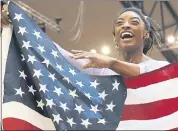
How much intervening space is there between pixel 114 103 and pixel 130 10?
0.41 m

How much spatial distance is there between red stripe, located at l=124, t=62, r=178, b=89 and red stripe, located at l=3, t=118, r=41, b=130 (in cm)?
44

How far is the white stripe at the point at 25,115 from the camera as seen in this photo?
5.13 ft

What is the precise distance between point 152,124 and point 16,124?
1.73 ft

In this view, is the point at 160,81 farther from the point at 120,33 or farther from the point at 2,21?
the point at 2,21

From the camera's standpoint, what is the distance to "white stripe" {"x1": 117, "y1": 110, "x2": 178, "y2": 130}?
161 centimetres

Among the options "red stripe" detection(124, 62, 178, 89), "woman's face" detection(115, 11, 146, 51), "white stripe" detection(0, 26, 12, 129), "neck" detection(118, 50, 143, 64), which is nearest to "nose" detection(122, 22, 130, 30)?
"woman's face" detection(115, 11, 146, 51)

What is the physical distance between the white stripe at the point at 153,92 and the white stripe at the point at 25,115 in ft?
1.10

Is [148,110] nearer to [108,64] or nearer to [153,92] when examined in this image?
[153,92]

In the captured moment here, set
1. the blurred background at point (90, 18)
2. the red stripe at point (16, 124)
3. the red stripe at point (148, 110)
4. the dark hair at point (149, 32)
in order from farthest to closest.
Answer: the blurred background at point (90, 18), the dark hair at point (149, 32), the red stripe at point (148, 110), the red stripe at point (16, 124)

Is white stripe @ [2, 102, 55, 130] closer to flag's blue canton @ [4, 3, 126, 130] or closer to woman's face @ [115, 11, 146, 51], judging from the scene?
flag's blue canton @ [4, 3, 126, 130]

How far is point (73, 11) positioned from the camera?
4051mm

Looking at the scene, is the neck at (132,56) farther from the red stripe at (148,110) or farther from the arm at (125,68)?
the red stripe at (148,110)

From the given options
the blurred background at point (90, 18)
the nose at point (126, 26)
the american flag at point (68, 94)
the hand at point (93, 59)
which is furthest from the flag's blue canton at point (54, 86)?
the blurred background at point (90, 18)

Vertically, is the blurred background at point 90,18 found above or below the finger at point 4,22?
above
